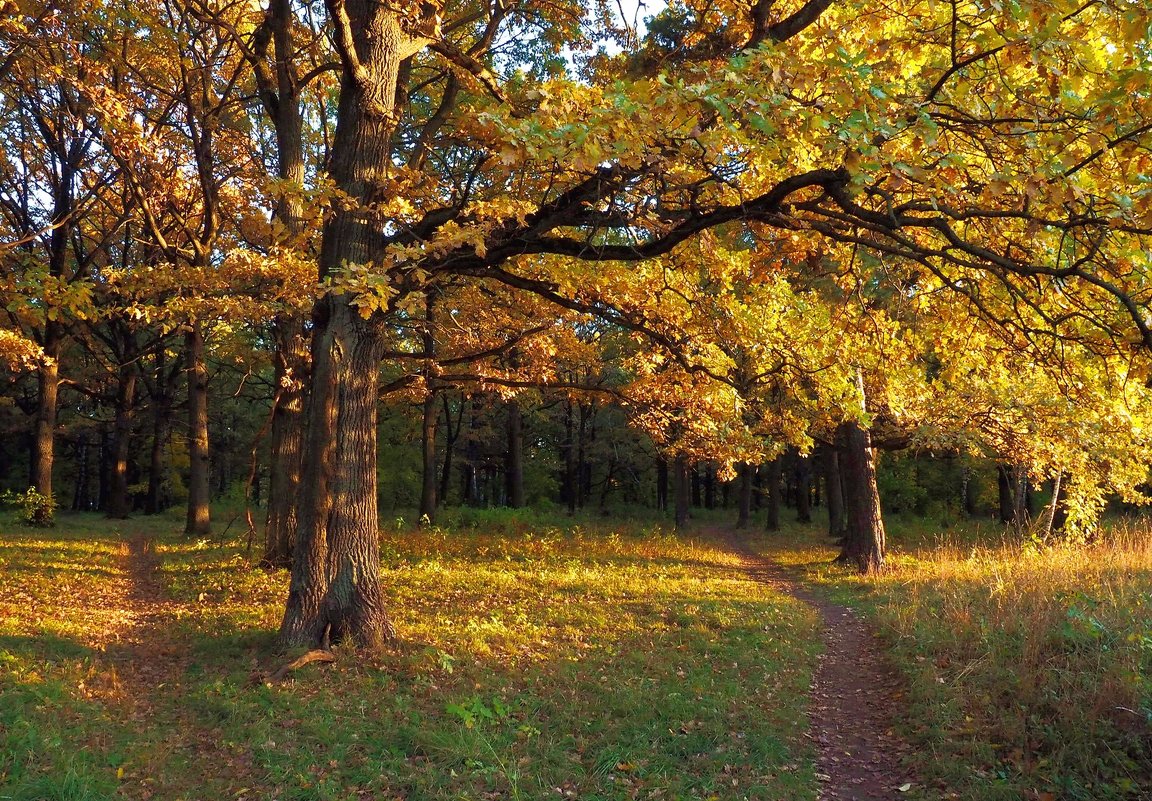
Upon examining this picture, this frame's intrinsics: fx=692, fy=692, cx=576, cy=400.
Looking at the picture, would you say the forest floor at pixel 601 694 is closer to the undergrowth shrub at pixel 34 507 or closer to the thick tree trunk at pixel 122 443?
the undergrowth shrub at pixel 34 507

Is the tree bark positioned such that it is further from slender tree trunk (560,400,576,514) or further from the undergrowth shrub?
slender tree trunk (560,400,576,514)

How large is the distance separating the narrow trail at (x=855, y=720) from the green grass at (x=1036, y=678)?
0.21 metres

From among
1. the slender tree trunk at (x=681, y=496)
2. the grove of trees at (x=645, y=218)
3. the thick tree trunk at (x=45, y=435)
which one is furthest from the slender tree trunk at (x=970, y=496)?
the thick tree trunk at (x=45, y=435)

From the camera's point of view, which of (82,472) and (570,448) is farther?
(82,472)

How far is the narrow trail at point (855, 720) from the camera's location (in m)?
4.83

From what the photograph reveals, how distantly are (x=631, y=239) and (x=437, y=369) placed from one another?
5.98 meters

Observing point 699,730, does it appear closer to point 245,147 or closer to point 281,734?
point 281,734

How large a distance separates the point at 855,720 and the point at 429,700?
3.68 meters

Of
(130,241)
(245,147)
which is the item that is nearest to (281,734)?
(245,147)

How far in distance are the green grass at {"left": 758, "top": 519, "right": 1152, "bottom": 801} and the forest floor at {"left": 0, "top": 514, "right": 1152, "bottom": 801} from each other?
0.02 metres

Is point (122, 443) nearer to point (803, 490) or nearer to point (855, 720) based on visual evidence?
point (855, 720)

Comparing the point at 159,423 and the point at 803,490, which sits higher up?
the point at 159,423

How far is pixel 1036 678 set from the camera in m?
5.24

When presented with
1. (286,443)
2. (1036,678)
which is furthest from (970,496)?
(286,443)
